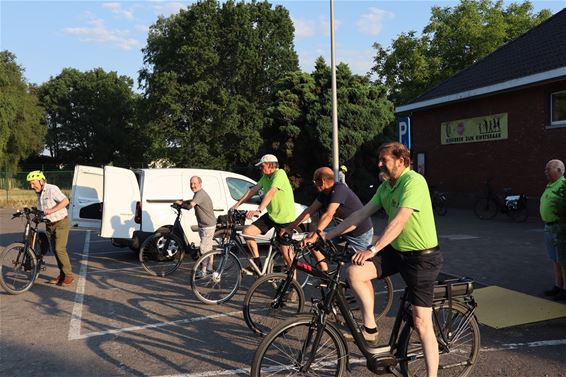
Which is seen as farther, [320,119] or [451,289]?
[320,119]

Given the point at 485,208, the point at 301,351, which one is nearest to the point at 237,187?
the point at 301,351

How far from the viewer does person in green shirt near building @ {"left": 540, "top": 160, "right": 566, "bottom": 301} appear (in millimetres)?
5574

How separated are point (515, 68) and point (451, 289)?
15210mm

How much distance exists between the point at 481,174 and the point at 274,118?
30.6 ft

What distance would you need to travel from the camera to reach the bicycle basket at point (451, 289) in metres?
3.77

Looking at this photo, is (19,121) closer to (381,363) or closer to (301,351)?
(301,351)

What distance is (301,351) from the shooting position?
141 inches

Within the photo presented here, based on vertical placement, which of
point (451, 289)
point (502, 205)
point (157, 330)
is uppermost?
point (502, 205)

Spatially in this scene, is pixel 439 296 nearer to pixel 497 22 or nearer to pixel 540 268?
pixel 540 268

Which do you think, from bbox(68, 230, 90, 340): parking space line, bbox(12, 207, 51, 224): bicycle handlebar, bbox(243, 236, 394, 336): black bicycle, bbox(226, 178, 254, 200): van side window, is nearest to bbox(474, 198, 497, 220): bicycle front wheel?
bbox(226, 178, 254, 200): van side window

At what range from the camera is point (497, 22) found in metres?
33.3

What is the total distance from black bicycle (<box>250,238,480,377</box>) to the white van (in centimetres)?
522

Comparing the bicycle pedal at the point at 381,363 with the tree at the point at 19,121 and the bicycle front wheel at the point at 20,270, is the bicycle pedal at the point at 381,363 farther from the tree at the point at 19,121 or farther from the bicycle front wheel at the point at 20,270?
the tree at the point at 19,121

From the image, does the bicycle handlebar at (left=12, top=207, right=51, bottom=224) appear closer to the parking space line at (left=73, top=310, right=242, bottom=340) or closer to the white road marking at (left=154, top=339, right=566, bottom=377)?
the parking space line at (left=73, top=310, right=242, bottom=340)
